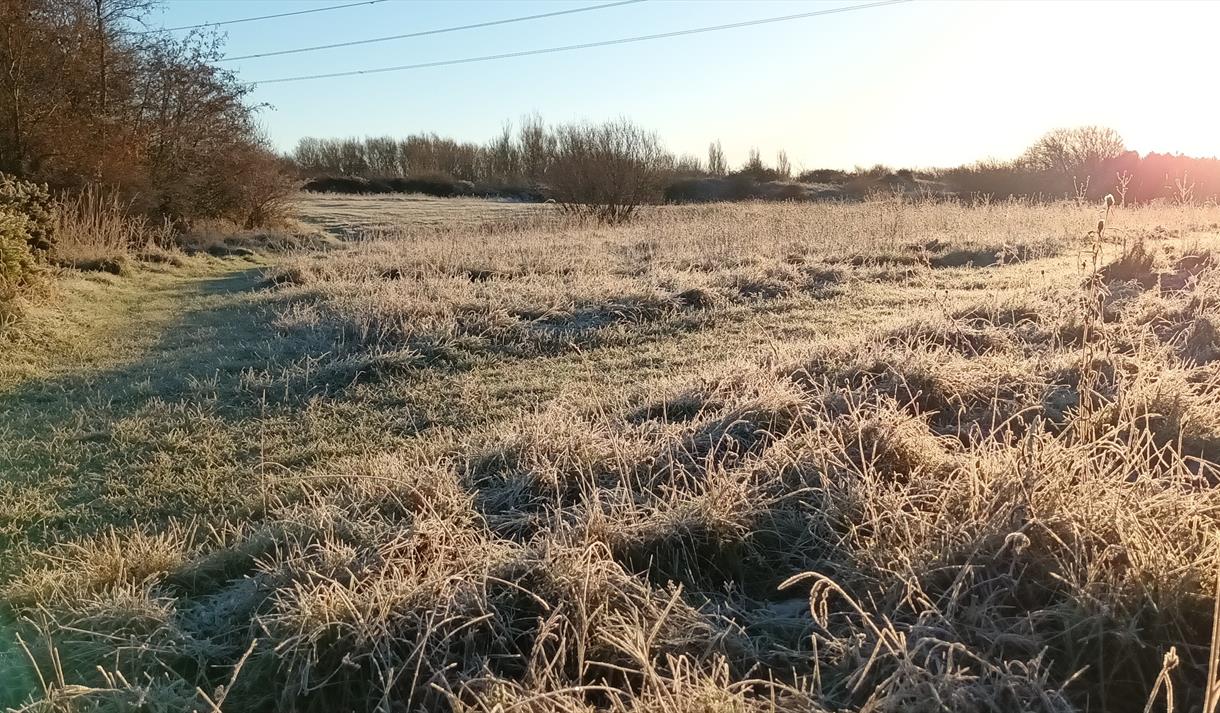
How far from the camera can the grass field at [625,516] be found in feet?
6.63

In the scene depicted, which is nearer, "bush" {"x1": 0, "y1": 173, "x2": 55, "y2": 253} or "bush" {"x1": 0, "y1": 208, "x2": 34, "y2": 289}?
"bush" {"x1": 0, "y1": 208, "x2": 34, "y2": 289}

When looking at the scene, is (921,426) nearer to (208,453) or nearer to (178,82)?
(208,453)

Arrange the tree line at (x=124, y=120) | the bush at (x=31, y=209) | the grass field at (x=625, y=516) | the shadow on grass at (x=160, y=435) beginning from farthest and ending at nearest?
1. the tree line at (x=124, y=120)
2. the bush at (x=31, y=209)
3. the shadow on grass at (x=160, y=435)
4. the grass field at (x=625, y=516)

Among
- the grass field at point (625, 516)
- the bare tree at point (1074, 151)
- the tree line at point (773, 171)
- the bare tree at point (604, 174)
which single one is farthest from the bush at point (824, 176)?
the grass field at point (625, 516)

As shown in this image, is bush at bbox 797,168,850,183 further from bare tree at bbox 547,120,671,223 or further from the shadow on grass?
the shadow on grass

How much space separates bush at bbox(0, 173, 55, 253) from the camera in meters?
8.27

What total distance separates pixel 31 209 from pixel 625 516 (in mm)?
9658

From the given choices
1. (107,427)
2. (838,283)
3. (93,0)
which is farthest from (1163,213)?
(93,0)

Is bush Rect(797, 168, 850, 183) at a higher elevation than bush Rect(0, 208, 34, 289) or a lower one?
higher

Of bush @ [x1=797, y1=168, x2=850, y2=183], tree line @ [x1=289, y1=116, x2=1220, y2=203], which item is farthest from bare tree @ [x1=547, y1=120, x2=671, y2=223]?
bush @ [x1=797, y1=168, x2=850, y2=183]

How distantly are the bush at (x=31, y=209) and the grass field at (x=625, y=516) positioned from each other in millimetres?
2607

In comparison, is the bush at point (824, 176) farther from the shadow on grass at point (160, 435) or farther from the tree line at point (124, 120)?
the shadow on grass at point (160, 435)

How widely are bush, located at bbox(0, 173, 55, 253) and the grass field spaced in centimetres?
261

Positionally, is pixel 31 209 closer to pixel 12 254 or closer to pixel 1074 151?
pixel 12 254
